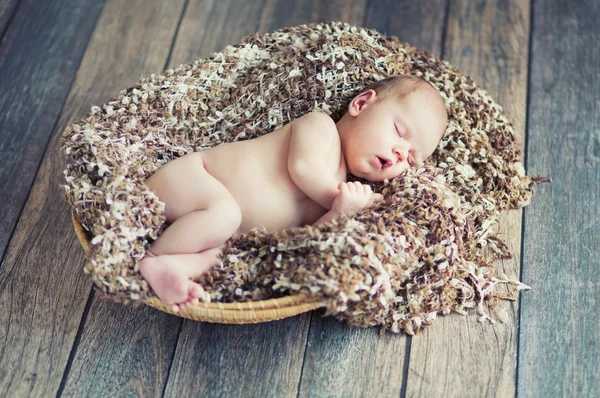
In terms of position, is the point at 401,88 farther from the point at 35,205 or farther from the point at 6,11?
the point at 6,11

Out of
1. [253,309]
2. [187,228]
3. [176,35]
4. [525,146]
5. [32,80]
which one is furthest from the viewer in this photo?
[176,35]

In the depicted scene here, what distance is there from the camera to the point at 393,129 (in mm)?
1734

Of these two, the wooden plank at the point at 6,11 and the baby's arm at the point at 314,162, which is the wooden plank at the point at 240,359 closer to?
the baby's arm at the point at 314,162

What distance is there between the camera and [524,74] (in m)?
2.23

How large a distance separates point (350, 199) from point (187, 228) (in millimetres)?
383

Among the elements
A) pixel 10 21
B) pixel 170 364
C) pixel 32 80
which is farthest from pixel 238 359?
pixel 10 21

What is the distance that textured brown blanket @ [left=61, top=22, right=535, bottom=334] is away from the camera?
4.94ft

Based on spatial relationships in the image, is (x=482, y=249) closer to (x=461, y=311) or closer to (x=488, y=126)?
(x=461, y=311)

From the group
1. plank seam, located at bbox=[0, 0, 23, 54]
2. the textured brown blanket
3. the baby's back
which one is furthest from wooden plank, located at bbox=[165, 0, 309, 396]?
plank seam, located at bbox=[0, 0, 23, 54]

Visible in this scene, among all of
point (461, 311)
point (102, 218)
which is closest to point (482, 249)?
point (461, 311)

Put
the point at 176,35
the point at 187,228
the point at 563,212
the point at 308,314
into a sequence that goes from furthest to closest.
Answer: the point at 176,35
the point at 563,212
the point at 308,314
the point at 187,228

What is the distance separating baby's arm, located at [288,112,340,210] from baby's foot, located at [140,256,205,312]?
0.37 m

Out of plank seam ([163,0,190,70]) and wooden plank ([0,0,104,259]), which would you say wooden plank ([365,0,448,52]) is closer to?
plank seam ([163,0,190,70])

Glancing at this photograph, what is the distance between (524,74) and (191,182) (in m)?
1.19
